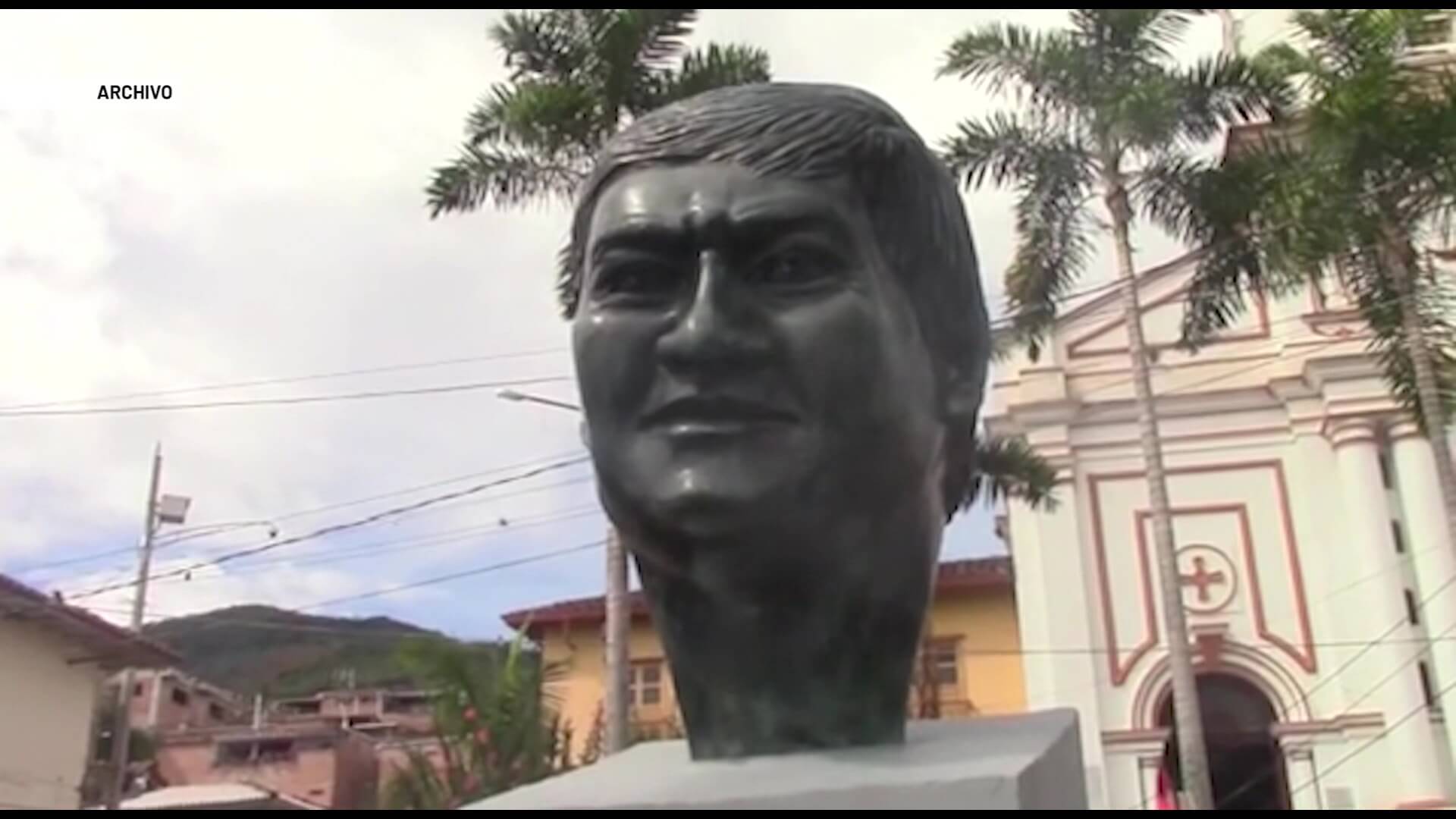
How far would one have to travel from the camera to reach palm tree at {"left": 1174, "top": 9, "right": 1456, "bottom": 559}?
10.5 metres

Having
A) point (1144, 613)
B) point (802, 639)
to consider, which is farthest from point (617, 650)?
point (1144, 613)

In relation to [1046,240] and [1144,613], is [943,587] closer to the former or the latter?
[1144,613]

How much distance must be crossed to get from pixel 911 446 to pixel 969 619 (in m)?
19.8

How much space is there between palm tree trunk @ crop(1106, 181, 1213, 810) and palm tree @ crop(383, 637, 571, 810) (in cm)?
499

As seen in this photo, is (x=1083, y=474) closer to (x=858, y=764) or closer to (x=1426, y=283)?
(x=1426, y=283)

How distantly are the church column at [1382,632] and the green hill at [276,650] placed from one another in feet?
36.7

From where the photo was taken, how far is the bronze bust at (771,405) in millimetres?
2336

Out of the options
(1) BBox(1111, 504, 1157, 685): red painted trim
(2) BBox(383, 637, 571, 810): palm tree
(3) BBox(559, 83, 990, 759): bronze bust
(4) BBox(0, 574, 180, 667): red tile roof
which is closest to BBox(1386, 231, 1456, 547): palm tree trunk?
(1) BBox(1111, 504, 1157, 685): red painted trim

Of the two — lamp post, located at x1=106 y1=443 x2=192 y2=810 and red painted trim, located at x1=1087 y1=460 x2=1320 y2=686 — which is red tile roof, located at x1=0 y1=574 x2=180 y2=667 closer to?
lamp post, located at x1=106 y1=443 x2=192 y2=810

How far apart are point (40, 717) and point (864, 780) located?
48.7 ft

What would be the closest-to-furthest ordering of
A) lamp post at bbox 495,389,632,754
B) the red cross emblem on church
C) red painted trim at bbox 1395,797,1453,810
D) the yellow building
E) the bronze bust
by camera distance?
the bronze bust
lamp post at bbox 495,389,632,754
red painted trim at bbox 1395,797,1453,810
the red cross emblem on church
the yellow building

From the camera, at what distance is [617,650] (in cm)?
946

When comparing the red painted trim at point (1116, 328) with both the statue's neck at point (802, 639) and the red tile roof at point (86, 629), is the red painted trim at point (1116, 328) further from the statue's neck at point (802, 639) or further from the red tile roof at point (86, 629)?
the statue's neck at point (802, 639)

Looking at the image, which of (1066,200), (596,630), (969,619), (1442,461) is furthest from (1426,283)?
(596,630)
